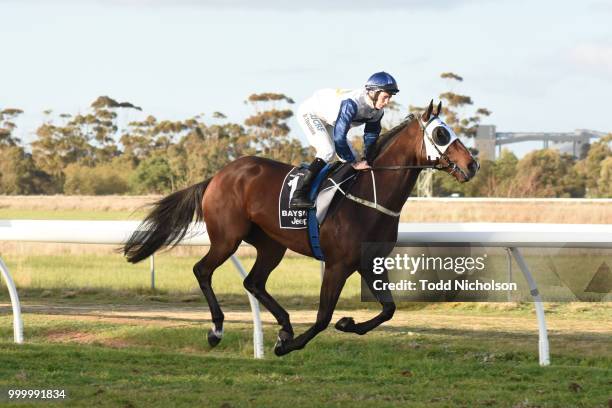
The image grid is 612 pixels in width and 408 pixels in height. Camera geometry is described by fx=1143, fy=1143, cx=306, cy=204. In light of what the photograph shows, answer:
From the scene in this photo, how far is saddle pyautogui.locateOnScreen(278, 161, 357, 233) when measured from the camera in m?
7.03

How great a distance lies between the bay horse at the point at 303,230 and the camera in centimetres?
687

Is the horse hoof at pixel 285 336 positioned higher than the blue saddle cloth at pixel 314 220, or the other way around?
the blue saddle cloth at pixel 314 220

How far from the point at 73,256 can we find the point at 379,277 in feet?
44.1

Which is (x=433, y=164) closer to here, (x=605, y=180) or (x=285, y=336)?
(x=285, y=336)

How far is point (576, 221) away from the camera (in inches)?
1125

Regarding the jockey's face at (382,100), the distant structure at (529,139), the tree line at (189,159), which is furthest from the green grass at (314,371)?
the distant structure at (529,139)

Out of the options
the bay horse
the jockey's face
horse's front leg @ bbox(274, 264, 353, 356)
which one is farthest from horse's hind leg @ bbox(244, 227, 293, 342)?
the jockey's face

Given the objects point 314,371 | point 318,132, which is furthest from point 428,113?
point 314,371

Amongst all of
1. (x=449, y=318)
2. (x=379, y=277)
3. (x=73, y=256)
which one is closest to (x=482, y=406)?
(x=379, y=277)

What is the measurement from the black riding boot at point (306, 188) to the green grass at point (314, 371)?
1000 millimetres

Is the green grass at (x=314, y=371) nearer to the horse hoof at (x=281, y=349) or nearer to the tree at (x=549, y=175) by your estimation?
the horse hoof at (x=281, y=349)

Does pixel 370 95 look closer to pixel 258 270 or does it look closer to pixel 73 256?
pixel 258 270

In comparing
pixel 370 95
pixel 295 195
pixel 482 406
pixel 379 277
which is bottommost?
pixel 482 406

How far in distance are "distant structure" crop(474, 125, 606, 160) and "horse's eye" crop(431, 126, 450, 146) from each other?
6789cm
